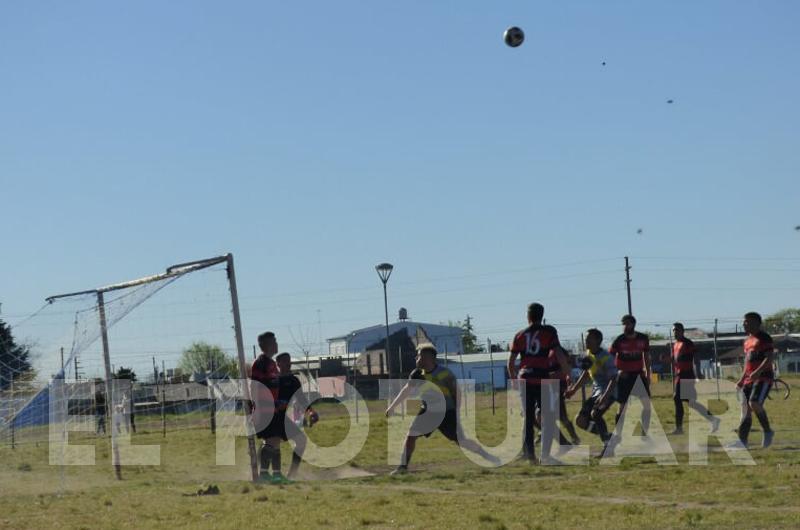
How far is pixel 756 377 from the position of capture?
1695 centimetres

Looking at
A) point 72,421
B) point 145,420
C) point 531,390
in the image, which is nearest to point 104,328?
point 72,421

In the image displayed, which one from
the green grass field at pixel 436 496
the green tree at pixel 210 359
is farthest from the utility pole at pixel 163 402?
the green grass field at pixel 436 496

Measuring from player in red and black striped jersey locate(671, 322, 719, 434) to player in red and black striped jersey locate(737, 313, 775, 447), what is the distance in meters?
3.71

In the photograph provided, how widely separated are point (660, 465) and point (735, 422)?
7749 mm

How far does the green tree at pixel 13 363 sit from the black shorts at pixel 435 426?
7.56m

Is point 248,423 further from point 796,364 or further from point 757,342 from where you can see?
point 796,364

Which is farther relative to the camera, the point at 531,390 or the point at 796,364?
the point at 796,364

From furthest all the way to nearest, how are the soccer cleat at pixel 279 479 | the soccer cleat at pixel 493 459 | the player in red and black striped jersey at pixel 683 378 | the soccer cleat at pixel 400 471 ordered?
the player in red and black striped jersey at pixel 683 378, the soccer cleat at pixel 493 459, the soccer cleat at pixel 400 471, the soccer cleat at pixel 279 479

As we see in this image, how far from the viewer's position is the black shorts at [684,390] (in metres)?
21.3

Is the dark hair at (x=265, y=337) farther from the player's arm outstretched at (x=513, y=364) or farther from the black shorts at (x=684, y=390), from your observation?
the black shorts at (x=684, y=390)

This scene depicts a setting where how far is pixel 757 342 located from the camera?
17.2 meters

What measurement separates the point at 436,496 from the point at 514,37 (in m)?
11.6

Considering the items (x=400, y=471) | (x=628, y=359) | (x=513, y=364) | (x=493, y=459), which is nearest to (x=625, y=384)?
(x=628, y=359)

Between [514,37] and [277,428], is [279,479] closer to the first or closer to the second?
[277,428]
